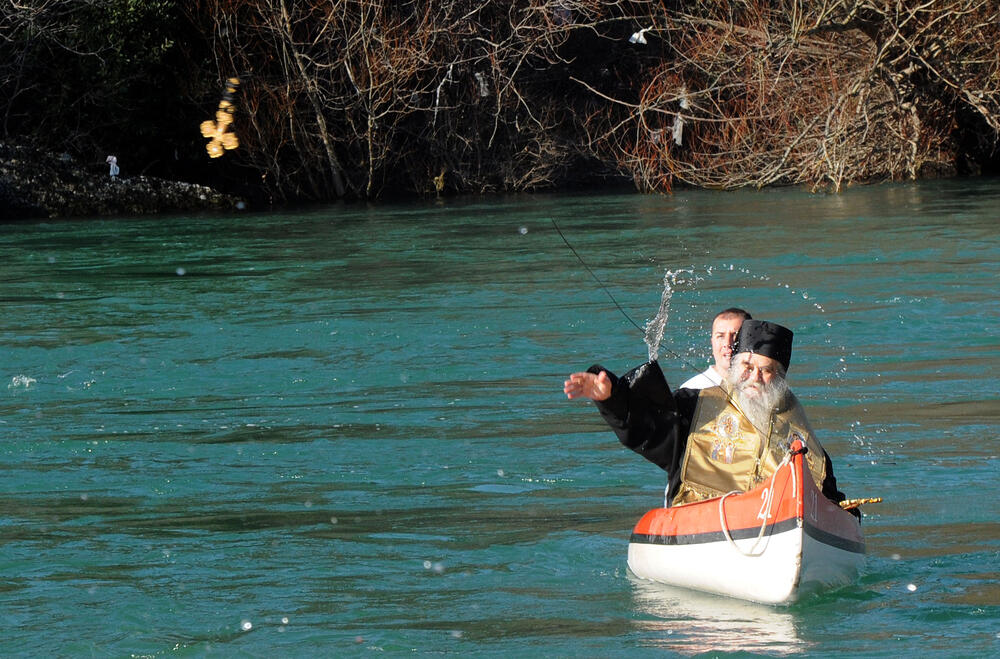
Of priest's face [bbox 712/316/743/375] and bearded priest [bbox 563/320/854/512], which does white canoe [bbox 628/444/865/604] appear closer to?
bearded priest [bbox 563/320/854/512]

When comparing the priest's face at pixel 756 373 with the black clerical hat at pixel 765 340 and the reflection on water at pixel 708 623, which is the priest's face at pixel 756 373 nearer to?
the black clerical hat at pixel 765 340

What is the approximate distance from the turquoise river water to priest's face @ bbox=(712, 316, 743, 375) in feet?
3.16

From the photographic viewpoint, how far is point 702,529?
5668 mm

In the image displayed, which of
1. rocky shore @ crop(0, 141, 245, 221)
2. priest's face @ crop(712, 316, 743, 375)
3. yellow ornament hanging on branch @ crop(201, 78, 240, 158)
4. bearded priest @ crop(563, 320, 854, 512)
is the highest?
yellow ornament hanging on branch @ crop(201, 78, 240, 158)

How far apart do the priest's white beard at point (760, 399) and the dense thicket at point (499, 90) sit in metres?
16.8

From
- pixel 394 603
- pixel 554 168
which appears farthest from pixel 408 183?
pixel 394 603

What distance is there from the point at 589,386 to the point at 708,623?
3.40 ft

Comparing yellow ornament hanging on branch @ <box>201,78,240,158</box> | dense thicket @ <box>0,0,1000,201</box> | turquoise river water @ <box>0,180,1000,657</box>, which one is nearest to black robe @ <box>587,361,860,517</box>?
turquoise river water @ <box>0,180,1000,657</box>

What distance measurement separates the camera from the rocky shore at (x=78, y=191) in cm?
2423

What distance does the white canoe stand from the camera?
17.6 feet

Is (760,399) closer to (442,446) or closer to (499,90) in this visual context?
(442,446)

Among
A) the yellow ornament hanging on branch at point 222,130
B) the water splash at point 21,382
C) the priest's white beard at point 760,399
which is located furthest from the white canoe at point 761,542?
the yellow ornament hanging on branch at point 222,130

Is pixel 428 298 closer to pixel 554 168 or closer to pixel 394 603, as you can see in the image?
pixel 394 603

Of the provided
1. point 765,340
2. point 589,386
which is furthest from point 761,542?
point 589,386
